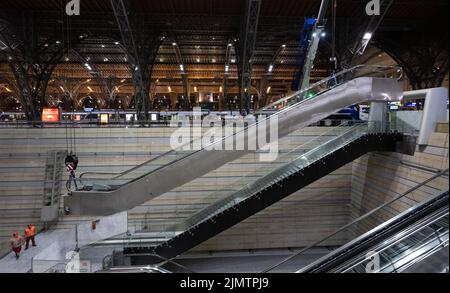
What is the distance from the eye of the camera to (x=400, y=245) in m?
3.60

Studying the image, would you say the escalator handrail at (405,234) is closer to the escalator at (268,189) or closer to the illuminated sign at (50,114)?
the escalator at (268,189)

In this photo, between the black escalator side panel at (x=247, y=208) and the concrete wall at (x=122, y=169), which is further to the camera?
the concrete wall at (x=122, y=169)

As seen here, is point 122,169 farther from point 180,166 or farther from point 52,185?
point 180,166

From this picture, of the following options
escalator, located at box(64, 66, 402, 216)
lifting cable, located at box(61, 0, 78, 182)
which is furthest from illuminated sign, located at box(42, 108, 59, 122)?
escalator, located at box(64, 66, 402, 216)

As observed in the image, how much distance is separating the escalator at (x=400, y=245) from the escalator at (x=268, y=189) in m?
3.61

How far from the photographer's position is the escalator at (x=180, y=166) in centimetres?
700

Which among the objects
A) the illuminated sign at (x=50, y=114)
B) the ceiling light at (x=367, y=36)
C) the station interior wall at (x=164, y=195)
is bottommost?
the station interior wall at (x=164, y=195)

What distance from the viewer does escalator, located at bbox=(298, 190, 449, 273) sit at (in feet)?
10.2

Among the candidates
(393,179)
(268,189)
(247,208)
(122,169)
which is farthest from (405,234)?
(122,169)

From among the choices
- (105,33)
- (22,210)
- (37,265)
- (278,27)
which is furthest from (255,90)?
(37,265)

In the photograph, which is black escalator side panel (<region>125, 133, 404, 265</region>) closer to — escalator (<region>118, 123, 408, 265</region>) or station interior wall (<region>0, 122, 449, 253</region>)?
escalator (<region>118, 123, 408, 265</region>)

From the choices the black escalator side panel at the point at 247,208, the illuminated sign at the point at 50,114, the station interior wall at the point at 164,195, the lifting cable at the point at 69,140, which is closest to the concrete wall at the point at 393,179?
the station interior wall at the point at 164,195

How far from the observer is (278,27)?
17781 mm
